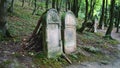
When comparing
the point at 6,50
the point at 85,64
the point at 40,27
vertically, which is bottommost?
the point at 85,64

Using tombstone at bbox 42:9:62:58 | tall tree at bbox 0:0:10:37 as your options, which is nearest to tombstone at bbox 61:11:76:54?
tombstone at bbox 42:9:62:58

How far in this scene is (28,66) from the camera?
8.12m

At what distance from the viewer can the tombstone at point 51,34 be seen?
9.12 meters

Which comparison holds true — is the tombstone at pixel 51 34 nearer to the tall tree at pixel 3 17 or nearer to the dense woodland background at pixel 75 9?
the tall tree at pixel 3 17

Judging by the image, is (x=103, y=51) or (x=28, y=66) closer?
(x=28, y=66)

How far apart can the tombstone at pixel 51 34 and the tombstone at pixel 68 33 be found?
0.63 m

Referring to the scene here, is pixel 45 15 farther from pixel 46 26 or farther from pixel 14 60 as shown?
pixel 14 60

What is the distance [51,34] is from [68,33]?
1506mm

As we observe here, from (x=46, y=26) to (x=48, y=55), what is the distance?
1.09 metres

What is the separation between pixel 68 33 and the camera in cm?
1073

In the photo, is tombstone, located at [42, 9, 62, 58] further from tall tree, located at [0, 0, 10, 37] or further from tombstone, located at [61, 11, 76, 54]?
tall tree, located at [0, 0, 10, 37]

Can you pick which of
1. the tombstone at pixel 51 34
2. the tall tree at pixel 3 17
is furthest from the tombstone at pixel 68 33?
the tall tree at pixel 3 17

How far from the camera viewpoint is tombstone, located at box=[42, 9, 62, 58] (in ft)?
29.9

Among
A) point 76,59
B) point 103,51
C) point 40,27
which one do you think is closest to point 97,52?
point 103,51
